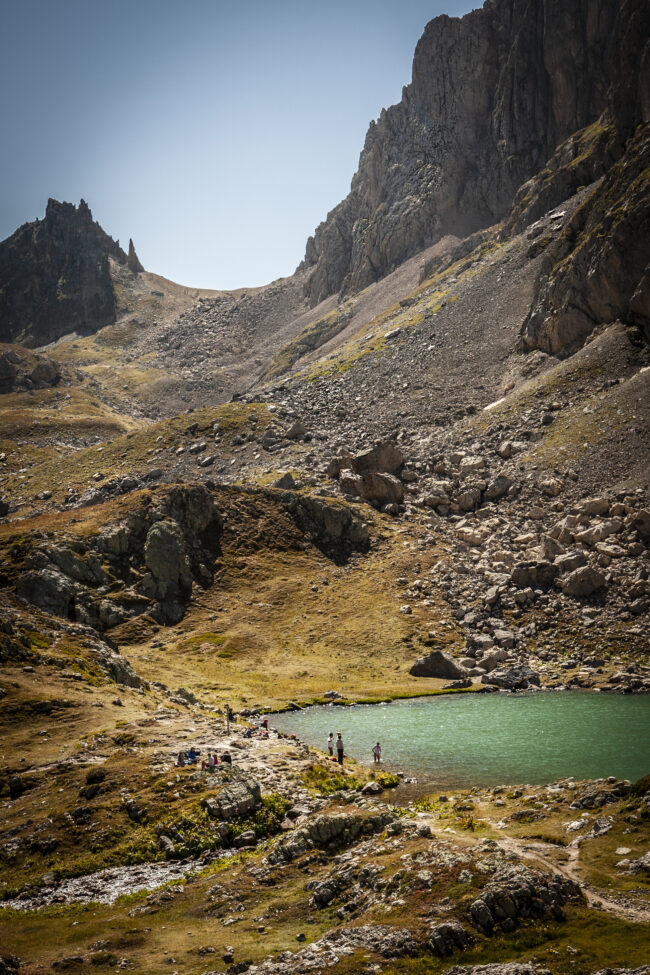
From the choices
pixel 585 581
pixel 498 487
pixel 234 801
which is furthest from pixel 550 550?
pixel 234 801

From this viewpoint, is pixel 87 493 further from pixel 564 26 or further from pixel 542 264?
pixel 564 26

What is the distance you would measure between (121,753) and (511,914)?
24.8 meters

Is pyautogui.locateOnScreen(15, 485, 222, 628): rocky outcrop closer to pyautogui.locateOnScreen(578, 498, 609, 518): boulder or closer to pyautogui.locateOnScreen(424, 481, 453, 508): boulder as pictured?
pyautogui.locateOnScreen(424, 481, 453, 508): boulder

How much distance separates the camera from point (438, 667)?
73.0 metres

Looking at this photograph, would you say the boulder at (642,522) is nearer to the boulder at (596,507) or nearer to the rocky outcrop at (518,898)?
the boulder at (596,507)

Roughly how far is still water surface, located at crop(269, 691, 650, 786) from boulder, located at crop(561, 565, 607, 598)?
15799mm

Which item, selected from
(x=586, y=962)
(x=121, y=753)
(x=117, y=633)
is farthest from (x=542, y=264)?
(x=586, y=962)

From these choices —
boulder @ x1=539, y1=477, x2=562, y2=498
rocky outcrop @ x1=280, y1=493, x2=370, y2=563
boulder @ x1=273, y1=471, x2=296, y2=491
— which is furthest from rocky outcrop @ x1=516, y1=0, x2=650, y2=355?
boulder @ x1=273, y1=471, x2=296, y2=491

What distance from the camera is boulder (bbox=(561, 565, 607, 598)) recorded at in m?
72.2

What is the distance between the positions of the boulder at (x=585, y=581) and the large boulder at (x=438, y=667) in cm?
1519

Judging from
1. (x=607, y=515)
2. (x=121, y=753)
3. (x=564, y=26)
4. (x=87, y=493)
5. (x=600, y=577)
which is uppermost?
(x=564, y=26)

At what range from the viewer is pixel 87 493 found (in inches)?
5044

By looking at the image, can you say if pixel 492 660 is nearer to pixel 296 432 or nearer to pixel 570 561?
pixel 570 561

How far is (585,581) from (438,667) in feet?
60.8
